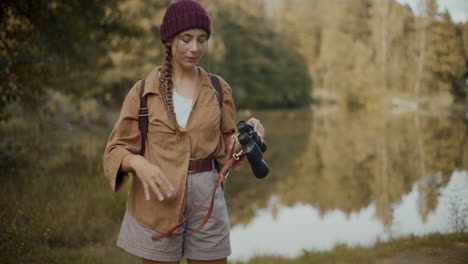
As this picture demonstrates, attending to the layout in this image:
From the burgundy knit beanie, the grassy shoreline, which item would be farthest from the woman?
the grassy shoreline

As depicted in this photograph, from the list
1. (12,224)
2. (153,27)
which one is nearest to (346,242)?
(12,224)

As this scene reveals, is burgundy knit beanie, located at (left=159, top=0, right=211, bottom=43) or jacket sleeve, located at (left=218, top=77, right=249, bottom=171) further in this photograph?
jacket sleeve, located at (left=218, top=77, right=249, bottom=171)

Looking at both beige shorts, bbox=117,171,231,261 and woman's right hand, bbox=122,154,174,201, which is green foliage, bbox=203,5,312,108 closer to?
beige shorts, bbox=117,171,231,261

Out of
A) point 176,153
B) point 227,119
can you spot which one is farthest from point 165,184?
point 227,119

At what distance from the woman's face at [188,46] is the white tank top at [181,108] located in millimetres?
142

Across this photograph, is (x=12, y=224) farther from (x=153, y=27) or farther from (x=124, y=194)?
(x=153, y=27)

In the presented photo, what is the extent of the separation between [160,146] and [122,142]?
161 millimetres

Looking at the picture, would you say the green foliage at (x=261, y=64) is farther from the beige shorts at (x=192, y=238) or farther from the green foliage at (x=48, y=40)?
the beige shorts at (x=192, y=238)

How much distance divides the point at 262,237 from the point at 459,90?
131 inches

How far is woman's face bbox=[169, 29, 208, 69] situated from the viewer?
1984 millimetres

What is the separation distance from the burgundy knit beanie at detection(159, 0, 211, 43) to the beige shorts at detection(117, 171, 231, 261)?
24.8 inches

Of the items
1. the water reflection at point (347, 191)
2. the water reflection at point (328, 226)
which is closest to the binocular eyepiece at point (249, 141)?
the water reflection at point (328, 226)

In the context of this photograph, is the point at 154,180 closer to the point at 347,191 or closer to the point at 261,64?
the point at 347,191

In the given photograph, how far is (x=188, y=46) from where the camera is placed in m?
1.98
